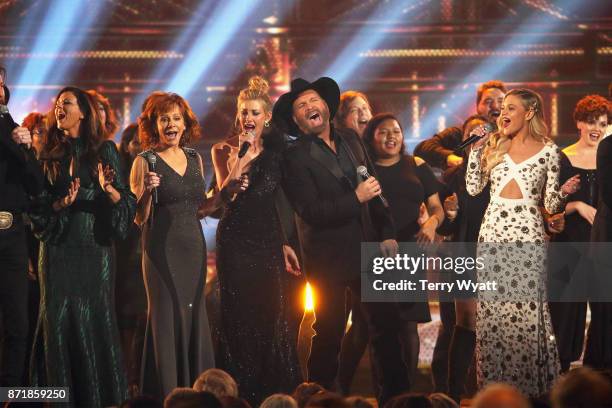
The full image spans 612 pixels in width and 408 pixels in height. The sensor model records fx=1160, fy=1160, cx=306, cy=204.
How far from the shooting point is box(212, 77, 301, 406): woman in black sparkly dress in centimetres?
553

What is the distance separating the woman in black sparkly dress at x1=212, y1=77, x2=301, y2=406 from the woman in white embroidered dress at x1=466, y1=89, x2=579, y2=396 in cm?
97

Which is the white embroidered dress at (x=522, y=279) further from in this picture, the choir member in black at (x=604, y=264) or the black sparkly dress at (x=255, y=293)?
the black sparkly dress at (x=255, y=293)

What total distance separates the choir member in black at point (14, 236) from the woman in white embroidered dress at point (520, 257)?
2021 mm

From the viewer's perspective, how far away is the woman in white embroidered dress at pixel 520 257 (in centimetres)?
513

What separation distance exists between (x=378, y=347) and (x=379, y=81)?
4345mm

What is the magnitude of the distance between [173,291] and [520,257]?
1564mm

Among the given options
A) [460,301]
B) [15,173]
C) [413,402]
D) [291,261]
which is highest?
[15,173]

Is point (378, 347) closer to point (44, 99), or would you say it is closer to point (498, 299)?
point (498, 299)

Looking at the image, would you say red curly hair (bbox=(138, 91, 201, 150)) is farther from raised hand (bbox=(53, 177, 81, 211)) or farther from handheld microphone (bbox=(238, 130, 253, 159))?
raised hand (bbox=(53, 177, 81, 211))

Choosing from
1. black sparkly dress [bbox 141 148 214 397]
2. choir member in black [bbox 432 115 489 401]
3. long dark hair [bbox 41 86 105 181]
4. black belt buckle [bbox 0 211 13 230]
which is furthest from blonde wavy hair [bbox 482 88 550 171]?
black belt buckle [bbox 0 211 13 230]

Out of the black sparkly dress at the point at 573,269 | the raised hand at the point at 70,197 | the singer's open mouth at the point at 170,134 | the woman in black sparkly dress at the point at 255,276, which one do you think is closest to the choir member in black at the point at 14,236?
the raised hand at the point at 70,197

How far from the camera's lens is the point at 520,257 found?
16.9 ft

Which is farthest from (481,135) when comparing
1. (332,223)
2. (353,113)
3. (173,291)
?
(173,291)

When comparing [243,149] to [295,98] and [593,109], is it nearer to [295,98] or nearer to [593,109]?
[295,98]
